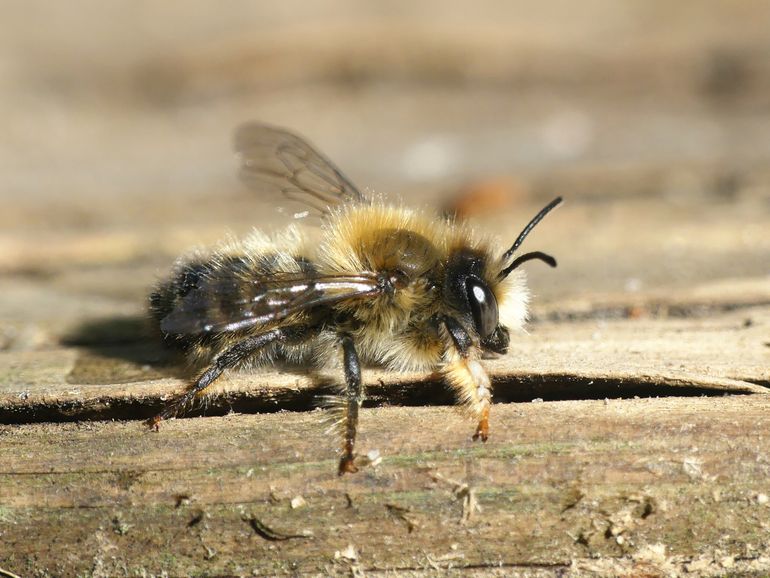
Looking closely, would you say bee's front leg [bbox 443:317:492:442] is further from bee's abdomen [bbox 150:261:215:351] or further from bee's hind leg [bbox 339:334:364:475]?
bee's abdomen [bbox 150:261:215:351]

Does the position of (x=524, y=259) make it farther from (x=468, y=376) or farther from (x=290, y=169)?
(x=290, y=169)

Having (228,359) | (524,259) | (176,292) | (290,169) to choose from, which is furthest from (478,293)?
(290,169)

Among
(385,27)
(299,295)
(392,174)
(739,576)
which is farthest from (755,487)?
(385,27)

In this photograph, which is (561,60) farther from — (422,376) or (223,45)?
(422,376)

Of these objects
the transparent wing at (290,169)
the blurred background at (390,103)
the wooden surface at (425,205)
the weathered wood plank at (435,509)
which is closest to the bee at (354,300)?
the wooden surface at (425,205)

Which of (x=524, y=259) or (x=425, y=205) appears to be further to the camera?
(x=425, y=205)

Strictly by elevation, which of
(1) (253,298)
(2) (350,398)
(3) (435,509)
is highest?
(1) (253,298)
